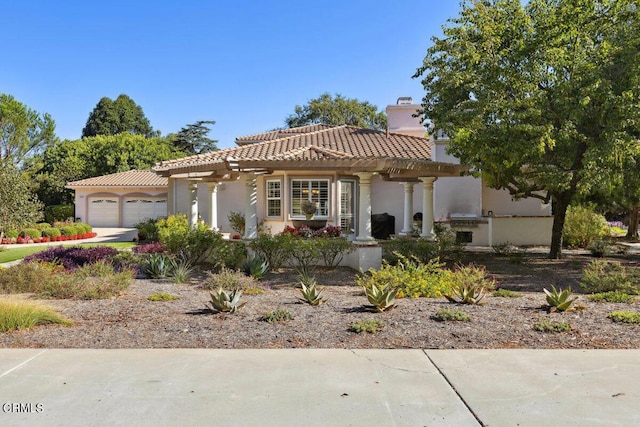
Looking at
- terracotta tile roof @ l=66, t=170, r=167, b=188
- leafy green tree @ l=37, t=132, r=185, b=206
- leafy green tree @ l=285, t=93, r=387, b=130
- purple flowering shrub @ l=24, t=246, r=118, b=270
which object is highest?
leafy green tree @ l=285, t=93, r=387, b=130

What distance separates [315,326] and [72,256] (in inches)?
350

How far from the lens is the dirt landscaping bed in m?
6.07

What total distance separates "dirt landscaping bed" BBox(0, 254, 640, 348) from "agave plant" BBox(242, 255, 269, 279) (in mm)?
1881

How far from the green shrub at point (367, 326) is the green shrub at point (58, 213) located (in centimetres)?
3361

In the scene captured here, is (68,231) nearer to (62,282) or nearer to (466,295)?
(62,282)

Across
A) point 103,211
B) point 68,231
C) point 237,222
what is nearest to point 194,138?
point 103,211

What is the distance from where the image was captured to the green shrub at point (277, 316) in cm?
693

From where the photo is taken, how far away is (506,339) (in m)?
6.16

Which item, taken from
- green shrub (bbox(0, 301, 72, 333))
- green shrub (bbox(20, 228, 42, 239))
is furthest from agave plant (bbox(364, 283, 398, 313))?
green shrub (bbox(20, 228, 42, 239))

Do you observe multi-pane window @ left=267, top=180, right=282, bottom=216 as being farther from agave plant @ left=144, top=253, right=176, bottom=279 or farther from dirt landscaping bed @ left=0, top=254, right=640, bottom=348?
dirt landscaping bed @ left=0, top=254, right=640, bottom=348

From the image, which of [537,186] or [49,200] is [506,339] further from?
[49,200]

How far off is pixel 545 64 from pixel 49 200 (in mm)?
37240

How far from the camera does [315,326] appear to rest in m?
6.72

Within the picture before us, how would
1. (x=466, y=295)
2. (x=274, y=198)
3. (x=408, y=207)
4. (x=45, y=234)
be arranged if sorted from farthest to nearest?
(x=45, y=234) → (x=274, y=198) → (x=408, y=207) → (x=466, y=295)
